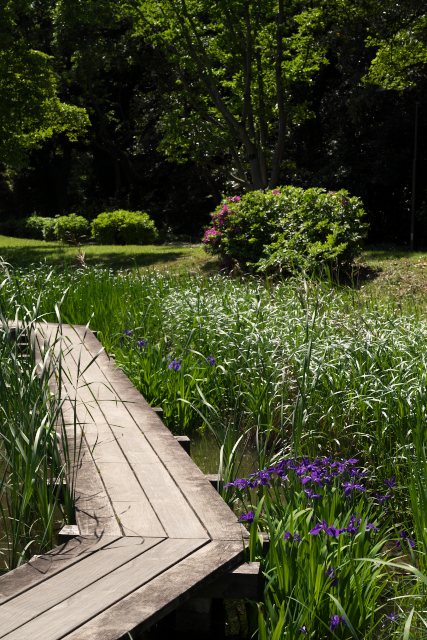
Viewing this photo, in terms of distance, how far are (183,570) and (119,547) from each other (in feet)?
0.93

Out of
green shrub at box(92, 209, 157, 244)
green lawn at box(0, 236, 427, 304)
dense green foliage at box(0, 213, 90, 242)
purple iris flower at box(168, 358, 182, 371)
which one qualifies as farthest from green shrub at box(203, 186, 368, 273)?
dense green foliage at box(0, 213, 90, 242)

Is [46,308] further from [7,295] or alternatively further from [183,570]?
[183,570]

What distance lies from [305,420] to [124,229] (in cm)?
1595

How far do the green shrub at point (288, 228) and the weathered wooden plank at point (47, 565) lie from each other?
23.0 ft

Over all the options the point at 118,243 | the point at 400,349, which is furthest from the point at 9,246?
the point at 400,349

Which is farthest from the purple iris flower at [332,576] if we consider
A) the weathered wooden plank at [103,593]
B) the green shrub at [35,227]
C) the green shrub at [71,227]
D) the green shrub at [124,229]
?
the green shrub at [35,227]

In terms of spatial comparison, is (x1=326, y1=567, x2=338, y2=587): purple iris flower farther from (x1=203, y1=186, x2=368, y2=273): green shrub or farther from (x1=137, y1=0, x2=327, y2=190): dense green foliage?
(x1=137, y1=0, x2=327, y2=190): dense green foliage

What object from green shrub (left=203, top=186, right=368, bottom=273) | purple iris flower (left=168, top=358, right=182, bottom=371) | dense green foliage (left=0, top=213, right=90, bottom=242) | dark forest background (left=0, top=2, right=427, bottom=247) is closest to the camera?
purple iris flower (left=168, top=358, right=182, bottom=371)

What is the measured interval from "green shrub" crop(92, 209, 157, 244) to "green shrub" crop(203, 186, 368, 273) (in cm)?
756

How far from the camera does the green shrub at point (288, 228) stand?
9.19 meters

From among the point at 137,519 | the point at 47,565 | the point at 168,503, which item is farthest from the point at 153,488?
the point at 47,565

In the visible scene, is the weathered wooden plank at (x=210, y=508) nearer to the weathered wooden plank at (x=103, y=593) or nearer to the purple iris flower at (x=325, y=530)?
the weathered wooden plank at (x=103, y=593)

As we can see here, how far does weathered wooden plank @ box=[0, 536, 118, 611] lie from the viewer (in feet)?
6.39

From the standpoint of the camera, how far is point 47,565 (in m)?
2.07
